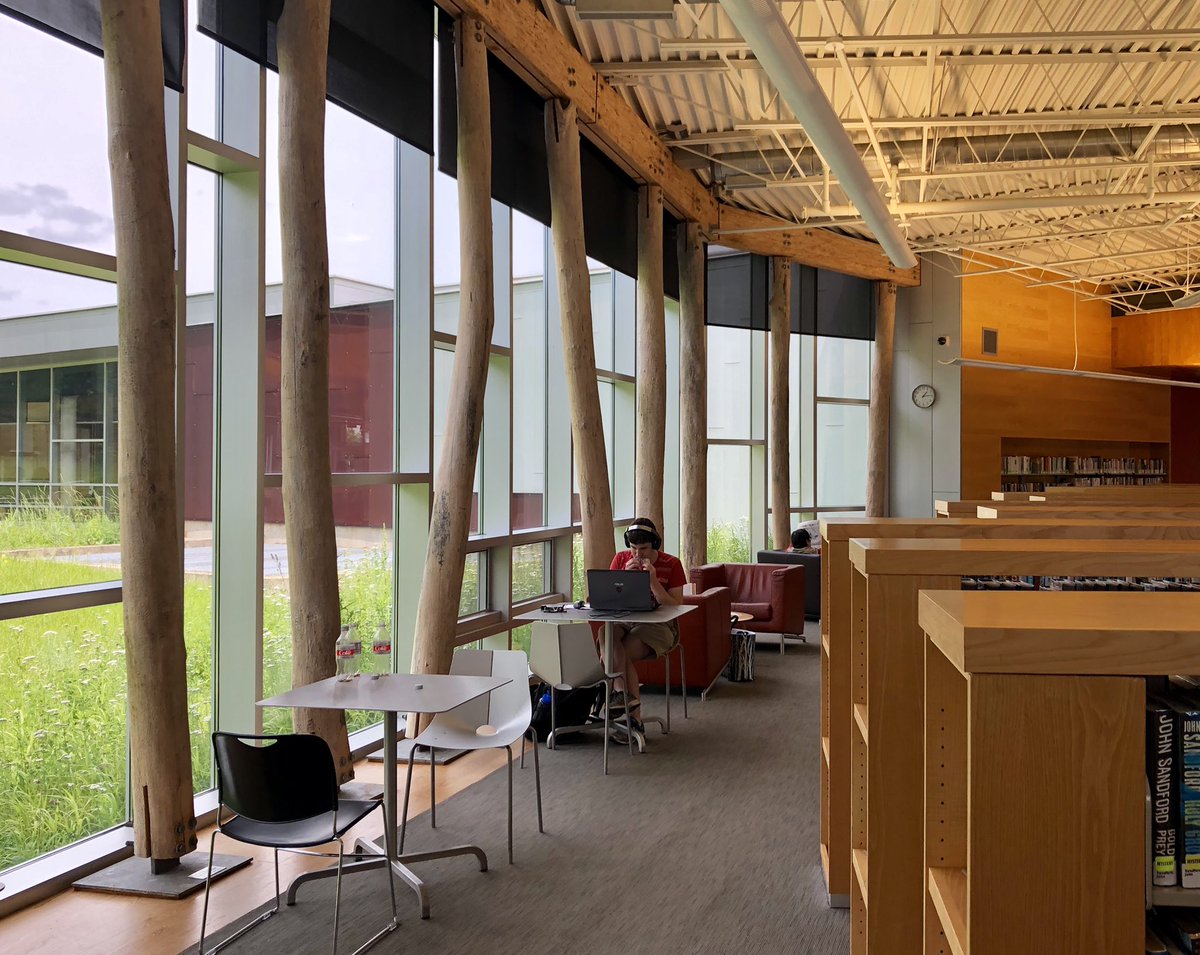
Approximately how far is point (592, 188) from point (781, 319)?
4555 millimetres

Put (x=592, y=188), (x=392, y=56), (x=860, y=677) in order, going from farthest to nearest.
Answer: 1. (x=592, y=188)
2. (x=392, y=56)
3. (x=860, y=677)

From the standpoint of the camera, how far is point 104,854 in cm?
418

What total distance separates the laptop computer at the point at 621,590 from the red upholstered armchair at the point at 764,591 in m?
3.15

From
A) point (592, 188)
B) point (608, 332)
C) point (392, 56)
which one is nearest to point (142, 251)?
point (392, 56)

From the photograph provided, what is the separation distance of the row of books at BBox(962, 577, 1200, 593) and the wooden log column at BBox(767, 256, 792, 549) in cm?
992

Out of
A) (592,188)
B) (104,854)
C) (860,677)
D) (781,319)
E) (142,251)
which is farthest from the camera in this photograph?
(781,319)

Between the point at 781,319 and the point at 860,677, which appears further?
the point at 781,319

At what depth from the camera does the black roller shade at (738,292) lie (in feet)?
40.0

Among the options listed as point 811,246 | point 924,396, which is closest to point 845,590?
point 811,246

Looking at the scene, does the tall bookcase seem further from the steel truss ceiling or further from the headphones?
the headphones

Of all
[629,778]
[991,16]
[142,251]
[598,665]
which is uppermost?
[991,16]

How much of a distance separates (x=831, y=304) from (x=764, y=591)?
5.66 metres

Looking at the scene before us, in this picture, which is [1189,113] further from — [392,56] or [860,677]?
[860,677]

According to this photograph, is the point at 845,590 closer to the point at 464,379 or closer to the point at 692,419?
the point at 464,379
